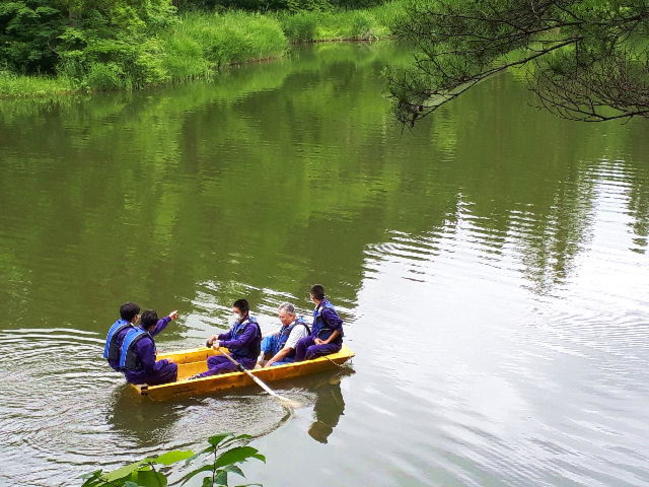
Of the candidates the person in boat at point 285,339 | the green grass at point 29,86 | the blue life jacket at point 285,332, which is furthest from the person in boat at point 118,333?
the green grass at point 29,86

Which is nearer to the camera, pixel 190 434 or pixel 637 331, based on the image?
pixel 190 434

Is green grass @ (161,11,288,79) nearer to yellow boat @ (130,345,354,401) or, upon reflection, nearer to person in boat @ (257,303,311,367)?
person in boat @ (257,303,311,367)

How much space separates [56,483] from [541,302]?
24.0 feet

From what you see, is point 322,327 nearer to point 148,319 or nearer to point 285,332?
point 285,332

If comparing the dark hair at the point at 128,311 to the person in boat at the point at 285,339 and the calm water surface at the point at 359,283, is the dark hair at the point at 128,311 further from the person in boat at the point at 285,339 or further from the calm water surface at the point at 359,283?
the person in boat at the point at 285,339

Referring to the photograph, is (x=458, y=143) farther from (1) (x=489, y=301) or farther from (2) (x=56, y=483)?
(2) (x=56, y=483)

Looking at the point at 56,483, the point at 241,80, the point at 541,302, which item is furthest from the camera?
the point at 241,80

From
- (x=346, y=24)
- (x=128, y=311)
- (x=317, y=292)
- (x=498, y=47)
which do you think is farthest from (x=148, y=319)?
(x=346, y=24)

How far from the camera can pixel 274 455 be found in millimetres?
8281

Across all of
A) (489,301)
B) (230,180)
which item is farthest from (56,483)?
(230,180)

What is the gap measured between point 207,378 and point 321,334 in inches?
63.2

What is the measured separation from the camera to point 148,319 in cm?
918

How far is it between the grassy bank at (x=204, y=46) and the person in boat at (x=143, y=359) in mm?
13465

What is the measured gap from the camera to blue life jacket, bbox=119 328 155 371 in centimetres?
895
